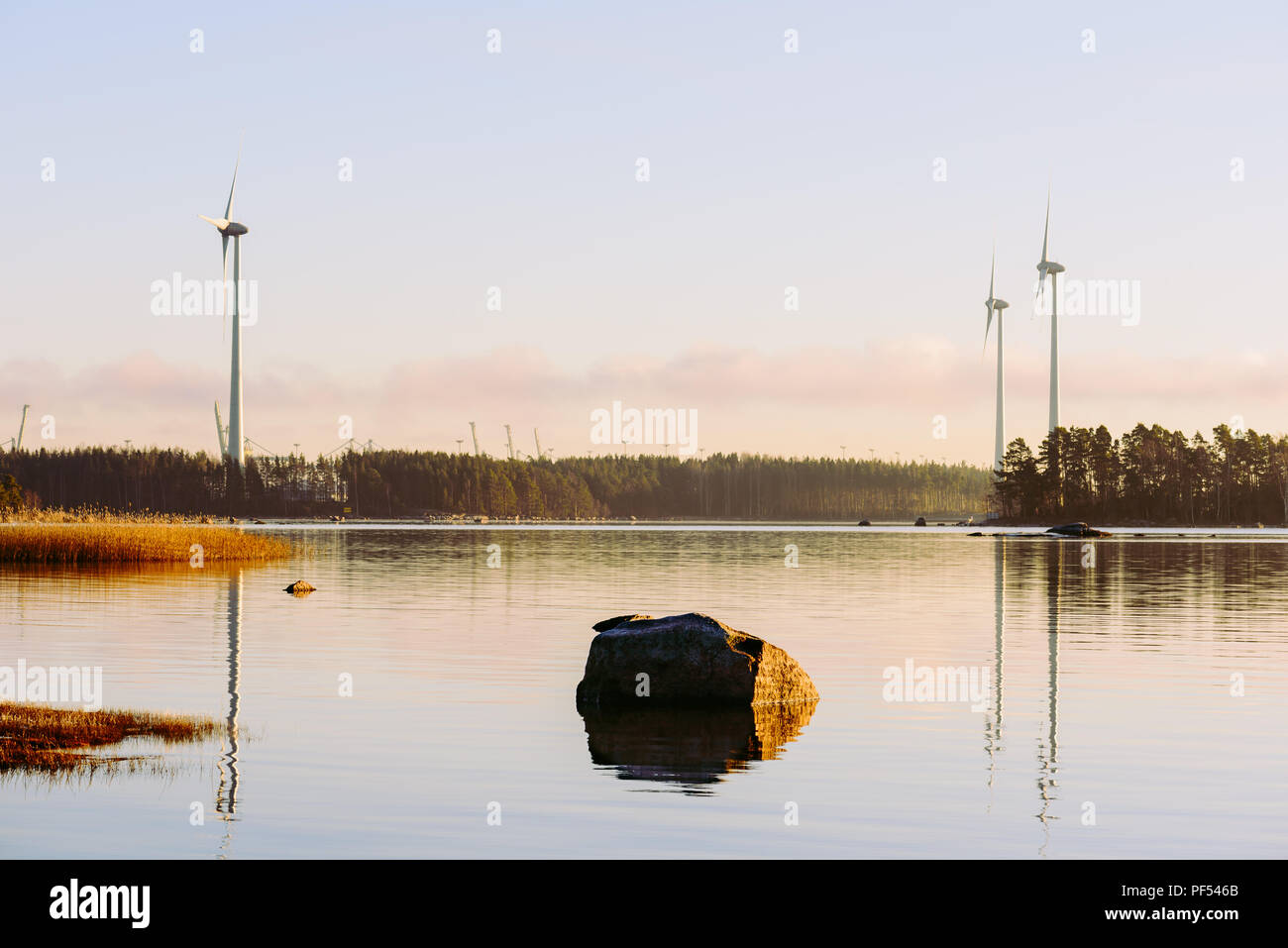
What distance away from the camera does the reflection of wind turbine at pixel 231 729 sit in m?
17.5

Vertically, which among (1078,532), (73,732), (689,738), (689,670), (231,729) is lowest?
(1078,532)

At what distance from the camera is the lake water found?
52.7ft

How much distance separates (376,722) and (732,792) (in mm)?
8416

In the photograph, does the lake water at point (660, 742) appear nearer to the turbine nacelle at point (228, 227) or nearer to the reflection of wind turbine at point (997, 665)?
the reflection of wind turbine at point (997, 665)

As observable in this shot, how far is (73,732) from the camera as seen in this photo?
22.1m

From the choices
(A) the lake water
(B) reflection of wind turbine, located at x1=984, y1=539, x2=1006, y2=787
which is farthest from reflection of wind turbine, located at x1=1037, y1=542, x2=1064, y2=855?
(B) reflection of wind turbine, located at x1=984, y1=539, x2=1006, y2=787

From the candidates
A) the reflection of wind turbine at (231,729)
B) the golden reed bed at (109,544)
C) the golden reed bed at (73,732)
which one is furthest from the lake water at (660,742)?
the golden reed bed at (109,544)

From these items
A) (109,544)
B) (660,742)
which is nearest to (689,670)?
(660,742)

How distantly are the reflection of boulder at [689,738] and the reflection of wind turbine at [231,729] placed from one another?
538cm

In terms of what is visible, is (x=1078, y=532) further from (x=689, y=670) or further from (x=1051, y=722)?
(x=689, y=670)

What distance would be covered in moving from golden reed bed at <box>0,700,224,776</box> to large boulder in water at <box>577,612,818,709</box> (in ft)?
24.5

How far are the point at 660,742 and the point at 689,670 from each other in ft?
12.3

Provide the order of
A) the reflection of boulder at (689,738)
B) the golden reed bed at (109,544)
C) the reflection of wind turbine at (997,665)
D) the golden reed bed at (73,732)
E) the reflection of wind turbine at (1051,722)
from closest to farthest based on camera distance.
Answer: the reflection of wind turbine at (1051,722), the golden reed bed at (73,732), the reflection of boulder at (689,738), the reflection of wind turbine at (997,665), the golden reed bed at (109,544)
